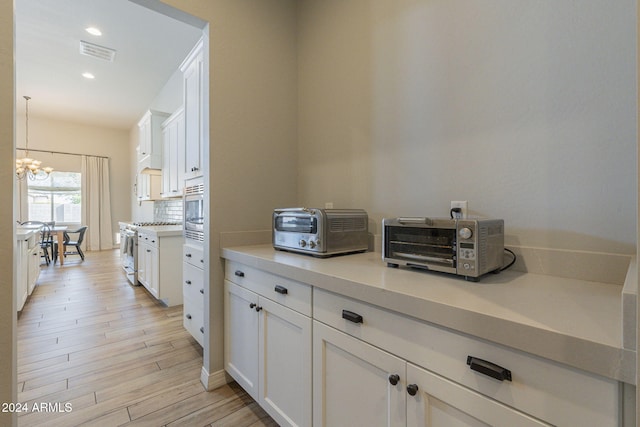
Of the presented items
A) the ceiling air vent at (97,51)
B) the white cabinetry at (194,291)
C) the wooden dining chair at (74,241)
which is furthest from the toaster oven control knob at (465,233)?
the wooden dining chair at (74,241)

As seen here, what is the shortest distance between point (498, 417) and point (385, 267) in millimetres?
626

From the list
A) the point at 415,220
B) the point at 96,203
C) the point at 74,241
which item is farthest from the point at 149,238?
the point at 96,203

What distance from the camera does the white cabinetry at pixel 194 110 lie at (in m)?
2.17

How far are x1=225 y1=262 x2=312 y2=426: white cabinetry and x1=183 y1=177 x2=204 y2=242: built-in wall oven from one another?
57 centimetres

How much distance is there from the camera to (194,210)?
2262 mm

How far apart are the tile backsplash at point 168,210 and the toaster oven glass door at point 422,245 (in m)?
4.08

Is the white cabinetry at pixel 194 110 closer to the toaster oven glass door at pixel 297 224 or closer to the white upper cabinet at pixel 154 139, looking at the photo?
the toaster oven glass door at pixel 297 224

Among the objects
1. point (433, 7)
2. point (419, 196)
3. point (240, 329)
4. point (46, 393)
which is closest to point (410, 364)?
point (419, 196)

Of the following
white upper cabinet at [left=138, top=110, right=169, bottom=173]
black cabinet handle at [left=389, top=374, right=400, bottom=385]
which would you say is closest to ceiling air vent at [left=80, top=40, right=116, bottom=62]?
white upper cabinet at [left=138, top=110, right=169, bottom=173]

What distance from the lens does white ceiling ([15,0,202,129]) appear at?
305cm

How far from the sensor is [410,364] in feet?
2.77

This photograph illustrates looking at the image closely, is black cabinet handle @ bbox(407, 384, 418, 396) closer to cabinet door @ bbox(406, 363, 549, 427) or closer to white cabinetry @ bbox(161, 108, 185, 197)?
cabinet door @ bbox(406, 363, 549, 427)

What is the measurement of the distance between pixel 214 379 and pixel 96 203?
298 inches

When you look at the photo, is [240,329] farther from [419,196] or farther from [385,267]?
[419,196]
